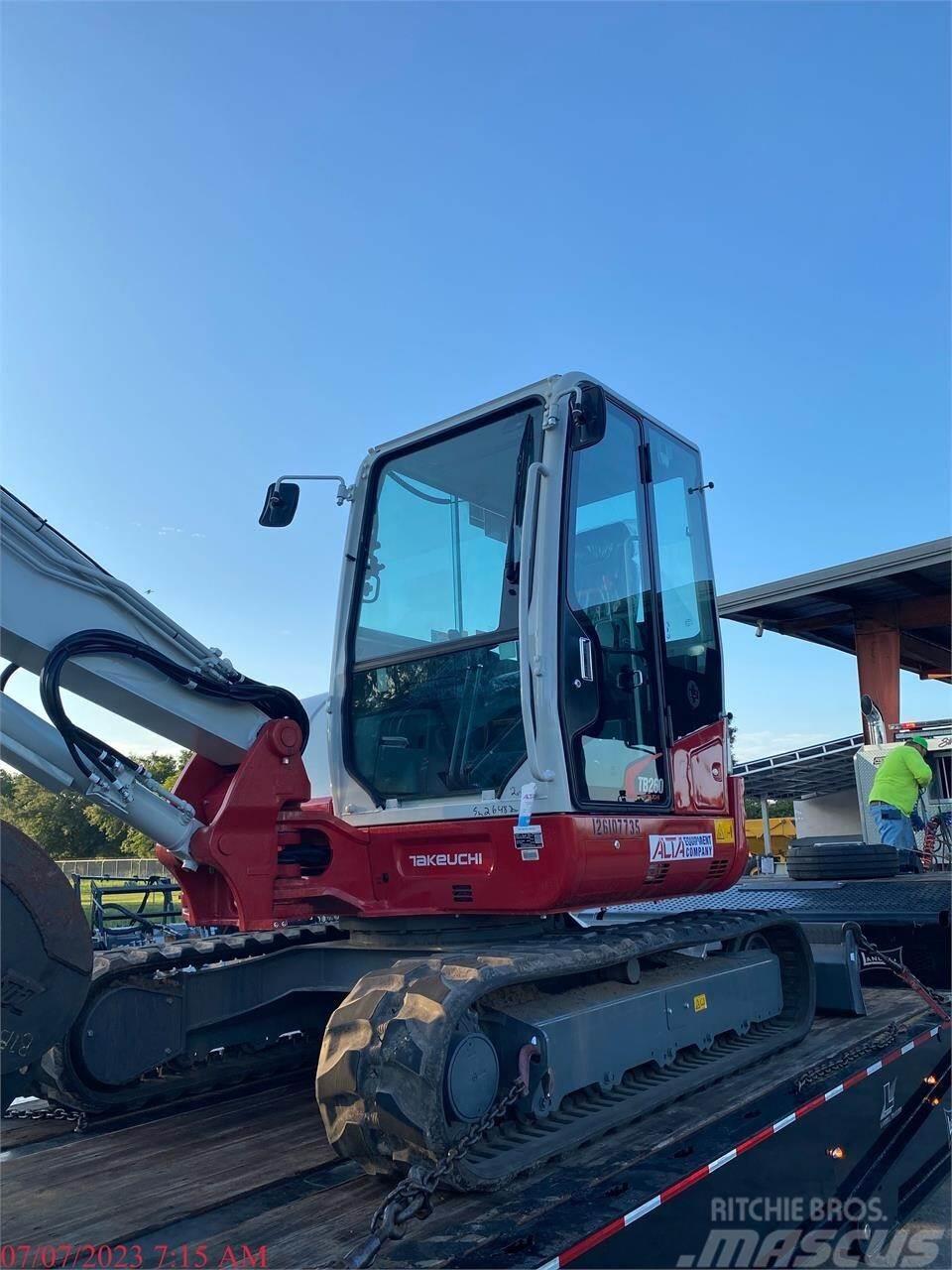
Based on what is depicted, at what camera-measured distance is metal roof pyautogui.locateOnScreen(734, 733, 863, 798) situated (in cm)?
1652

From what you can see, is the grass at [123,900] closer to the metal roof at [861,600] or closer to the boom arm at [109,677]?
the boom arm at [109,677]

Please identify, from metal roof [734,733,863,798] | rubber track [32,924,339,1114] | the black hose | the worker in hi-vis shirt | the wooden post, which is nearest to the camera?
the black hose

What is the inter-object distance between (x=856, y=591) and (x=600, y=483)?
1631 centimetres

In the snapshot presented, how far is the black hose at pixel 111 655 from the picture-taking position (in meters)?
3.46

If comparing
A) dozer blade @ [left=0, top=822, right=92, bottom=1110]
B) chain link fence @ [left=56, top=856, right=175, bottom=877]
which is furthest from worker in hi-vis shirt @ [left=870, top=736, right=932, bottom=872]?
chain link fence @ [left=56, top=856, right=175, bottom=877]

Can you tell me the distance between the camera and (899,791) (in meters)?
8.90

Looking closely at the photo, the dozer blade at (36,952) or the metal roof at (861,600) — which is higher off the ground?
the metal roof at (861,600)

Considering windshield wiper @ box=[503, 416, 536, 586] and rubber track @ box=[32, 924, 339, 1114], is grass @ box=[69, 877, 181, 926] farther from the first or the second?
windshield wiper @ box=[503, 416, 536, 586]

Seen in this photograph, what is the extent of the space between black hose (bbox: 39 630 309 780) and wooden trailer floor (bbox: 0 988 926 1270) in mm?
1374

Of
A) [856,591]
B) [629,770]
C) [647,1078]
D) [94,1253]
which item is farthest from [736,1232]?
[856,591]

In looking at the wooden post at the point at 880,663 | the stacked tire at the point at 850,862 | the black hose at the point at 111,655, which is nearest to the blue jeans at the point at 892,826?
the stacked tire at the point at 850,862

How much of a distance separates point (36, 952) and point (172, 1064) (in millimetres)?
1821

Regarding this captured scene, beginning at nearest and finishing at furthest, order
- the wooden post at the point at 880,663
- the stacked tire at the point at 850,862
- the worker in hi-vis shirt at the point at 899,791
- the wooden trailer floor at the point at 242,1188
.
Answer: the wooden trailer floor at the point at 242,1188 < the stacked tire at the point at 850,862 < the worker in hi-vis shirt at the point at 899,791 < the wooden post at the point at 880,663

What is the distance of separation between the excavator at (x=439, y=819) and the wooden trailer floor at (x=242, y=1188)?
5.1 inches
